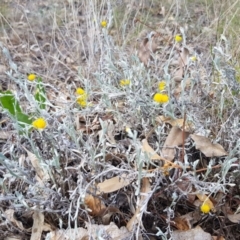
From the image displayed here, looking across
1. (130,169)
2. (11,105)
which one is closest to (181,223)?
(130,169)

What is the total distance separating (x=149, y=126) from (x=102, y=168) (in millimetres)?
184

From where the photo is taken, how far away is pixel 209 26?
1.68 m

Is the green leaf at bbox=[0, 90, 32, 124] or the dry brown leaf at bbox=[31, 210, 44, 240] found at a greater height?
the green leaf at bbox=[0, 90, 32, 124]

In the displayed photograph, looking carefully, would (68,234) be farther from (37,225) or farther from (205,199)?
(205,199)

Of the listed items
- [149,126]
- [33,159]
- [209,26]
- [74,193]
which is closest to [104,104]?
[149,126]

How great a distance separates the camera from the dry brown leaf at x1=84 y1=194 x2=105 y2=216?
0.88 m

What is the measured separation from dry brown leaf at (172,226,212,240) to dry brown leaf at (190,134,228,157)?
0.55ft

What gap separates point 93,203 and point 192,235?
0.72 feet

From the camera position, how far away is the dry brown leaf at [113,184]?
2.88 ft

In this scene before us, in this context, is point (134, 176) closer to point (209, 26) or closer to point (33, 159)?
point (33, 159)

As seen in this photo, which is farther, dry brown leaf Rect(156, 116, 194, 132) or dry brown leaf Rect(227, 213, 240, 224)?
dry brown leaf Rect(156, 116, 194, 132)

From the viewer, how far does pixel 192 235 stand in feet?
2.79

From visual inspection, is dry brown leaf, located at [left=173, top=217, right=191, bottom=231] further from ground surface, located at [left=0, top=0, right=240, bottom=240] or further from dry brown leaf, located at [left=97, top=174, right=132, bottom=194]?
dry brown leaf, located at [left=97, top=174, right=132, bottom=194]

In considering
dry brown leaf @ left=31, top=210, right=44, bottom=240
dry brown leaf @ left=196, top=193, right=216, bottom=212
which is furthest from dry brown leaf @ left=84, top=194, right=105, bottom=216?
dry brown leaf @ left=196, top=193, right=216, bottom=212
